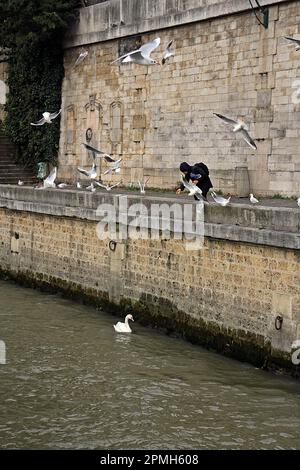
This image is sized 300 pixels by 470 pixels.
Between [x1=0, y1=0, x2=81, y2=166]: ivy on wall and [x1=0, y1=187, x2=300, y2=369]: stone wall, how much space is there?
715cm

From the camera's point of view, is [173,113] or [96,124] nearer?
[173,113]

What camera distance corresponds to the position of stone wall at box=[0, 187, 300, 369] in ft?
37.6

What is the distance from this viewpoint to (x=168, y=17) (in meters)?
21.2

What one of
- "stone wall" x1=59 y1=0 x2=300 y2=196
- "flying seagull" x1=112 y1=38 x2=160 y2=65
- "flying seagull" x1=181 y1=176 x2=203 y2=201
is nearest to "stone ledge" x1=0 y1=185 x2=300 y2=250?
"flying seagull" x1=181 y1=176 x2=203 y2=201

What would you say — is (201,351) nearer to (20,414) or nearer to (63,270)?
(20,414)

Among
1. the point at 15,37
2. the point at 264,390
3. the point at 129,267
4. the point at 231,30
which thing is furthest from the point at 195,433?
the point at 15,37

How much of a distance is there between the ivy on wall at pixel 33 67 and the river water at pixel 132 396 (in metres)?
12.8

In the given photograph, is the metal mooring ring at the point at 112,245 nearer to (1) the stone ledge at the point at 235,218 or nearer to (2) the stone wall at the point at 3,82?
(1) the stone ledge at the point at 235,218

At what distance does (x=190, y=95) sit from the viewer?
20719mm

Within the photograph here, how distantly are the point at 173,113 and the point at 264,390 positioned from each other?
11571mm

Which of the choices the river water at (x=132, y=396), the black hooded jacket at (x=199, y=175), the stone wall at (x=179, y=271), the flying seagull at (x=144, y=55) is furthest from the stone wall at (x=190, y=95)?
the river water at (x=132, y=396)

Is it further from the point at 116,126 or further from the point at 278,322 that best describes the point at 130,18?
the point at 278,322

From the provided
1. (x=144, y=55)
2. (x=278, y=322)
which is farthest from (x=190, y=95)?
(x=278, y=322)

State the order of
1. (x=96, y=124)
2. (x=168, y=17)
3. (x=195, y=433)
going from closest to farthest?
(x=195, y=433) < (x=168, y=17) < (x=96, y=124)
